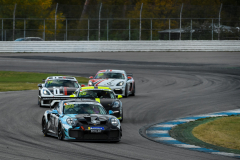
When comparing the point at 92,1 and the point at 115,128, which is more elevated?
the point at 92,1

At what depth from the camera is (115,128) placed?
11.4 meters

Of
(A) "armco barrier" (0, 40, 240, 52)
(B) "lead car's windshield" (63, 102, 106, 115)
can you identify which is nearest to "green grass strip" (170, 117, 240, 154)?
(B) "lead car's windshield" (63, 102, 106, 115)

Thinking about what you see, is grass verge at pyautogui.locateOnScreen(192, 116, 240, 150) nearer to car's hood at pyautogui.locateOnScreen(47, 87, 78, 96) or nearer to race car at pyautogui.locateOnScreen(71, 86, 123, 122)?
race car at pyautogui.locateOnScreen(71, 86, 123, 122)

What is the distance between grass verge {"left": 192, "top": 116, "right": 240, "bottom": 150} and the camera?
11.9m

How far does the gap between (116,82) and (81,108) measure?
34.3 feet

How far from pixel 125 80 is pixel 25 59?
24.2 m

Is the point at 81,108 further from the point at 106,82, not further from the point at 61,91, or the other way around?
the point at 106,82

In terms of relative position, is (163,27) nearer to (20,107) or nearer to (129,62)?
(129,62)

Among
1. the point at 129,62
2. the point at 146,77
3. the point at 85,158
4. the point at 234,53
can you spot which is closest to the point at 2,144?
the point at 85,158

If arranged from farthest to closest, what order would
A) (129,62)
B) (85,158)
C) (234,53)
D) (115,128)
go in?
(234,53)
(129,62)
(115,128)
(85,158)

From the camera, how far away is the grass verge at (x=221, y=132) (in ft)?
38.9

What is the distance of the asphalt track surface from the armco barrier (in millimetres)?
1398

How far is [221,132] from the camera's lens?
1345cm

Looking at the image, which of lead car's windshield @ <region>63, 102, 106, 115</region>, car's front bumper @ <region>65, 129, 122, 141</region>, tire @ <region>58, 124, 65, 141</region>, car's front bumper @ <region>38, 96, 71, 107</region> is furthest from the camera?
car's front bumper @ <region>38, 96, 71, 107</region>
